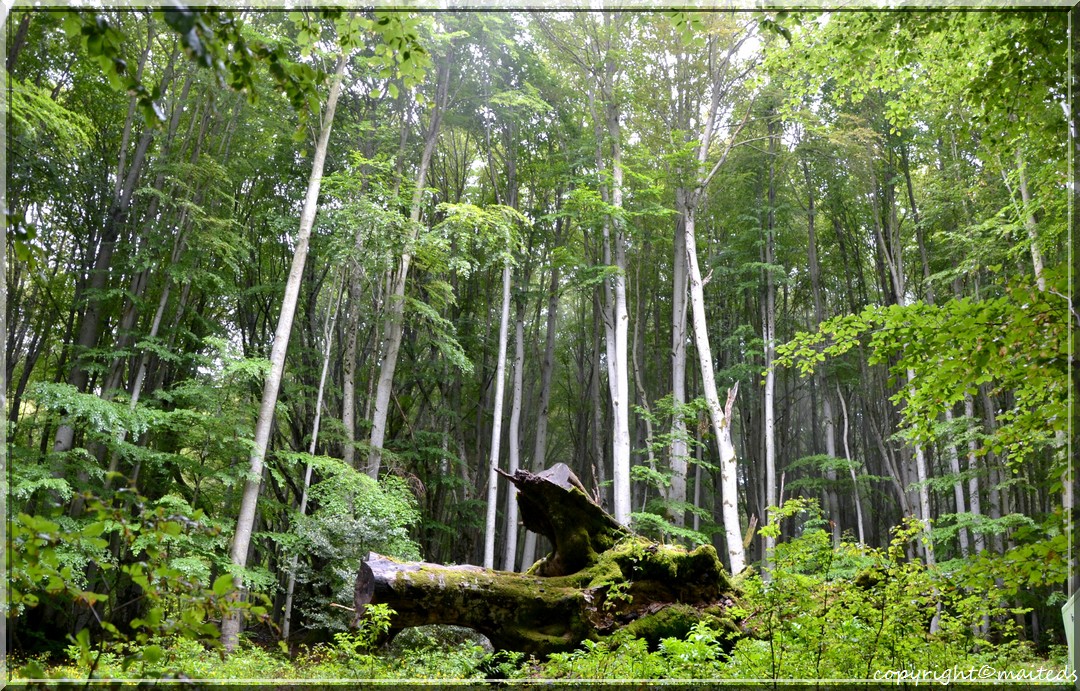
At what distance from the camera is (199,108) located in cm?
711

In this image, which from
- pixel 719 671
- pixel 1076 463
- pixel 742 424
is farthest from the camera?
pixel 742 424

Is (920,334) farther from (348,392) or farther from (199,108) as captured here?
(199,108)

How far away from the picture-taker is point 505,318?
9539 millimetres

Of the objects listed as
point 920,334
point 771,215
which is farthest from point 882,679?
point 771,215

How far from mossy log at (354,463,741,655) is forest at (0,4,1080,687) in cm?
5

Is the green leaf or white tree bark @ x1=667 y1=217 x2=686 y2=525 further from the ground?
white tree bark @ x1=667 y1=217 x2=686 y2=525

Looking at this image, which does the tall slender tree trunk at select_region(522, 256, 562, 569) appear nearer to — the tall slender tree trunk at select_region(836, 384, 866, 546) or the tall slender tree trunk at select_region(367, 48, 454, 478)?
the tall slender tree trunk at select_region(367, 48, 454, 478)

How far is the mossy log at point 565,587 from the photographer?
11.5 ft

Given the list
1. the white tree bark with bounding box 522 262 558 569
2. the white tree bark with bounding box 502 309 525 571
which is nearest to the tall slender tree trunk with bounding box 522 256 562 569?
the white tree bark with bounding box 522 262 558 569

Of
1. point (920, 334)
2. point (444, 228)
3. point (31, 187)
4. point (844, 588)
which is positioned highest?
point (444, 228)

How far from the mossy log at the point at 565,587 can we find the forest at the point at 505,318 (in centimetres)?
5

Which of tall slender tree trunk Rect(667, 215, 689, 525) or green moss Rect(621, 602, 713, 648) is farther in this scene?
tall slender tree trunk Rect(667, 215, 689, 525)

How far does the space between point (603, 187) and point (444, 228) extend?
2.32 metres

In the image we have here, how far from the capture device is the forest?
7.52 ft
